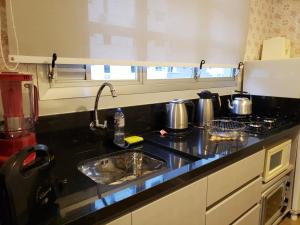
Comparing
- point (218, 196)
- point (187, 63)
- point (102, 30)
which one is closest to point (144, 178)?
point (218, 196)

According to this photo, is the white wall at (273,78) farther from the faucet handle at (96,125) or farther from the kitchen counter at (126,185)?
the faucet handle at (96,125)

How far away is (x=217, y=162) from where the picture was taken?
3.74 feet

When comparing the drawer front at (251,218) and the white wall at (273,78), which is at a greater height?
the white wall at (273,78)

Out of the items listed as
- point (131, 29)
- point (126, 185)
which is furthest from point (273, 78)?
point (126, 185)

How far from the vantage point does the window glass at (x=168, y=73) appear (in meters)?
1.72

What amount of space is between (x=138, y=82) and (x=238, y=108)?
944mm

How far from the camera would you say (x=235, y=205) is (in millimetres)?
1327

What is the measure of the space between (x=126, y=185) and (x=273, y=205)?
1471 millimetres

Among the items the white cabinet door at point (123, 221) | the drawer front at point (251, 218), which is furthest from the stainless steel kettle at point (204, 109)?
the white cabinet door at point (123, 221)

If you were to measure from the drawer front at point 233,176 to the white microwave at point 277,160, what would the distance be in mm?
112

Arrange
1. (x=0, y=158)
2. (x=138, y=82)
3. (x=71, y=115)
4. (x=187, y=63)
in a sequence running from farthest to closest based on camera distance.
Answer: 1. (x=187, y=63)
2. (x=138, y=82)
3. (x=71, y=115)
4. (x=0, y=158)

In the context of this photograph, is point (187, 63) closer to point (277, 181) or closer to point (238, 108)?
point (238, 108)

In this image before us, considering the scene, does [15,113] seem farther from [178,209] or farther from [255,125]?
[255,125]

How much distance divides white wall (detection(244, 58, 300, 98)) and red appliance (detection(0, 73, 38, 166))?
2.05m
